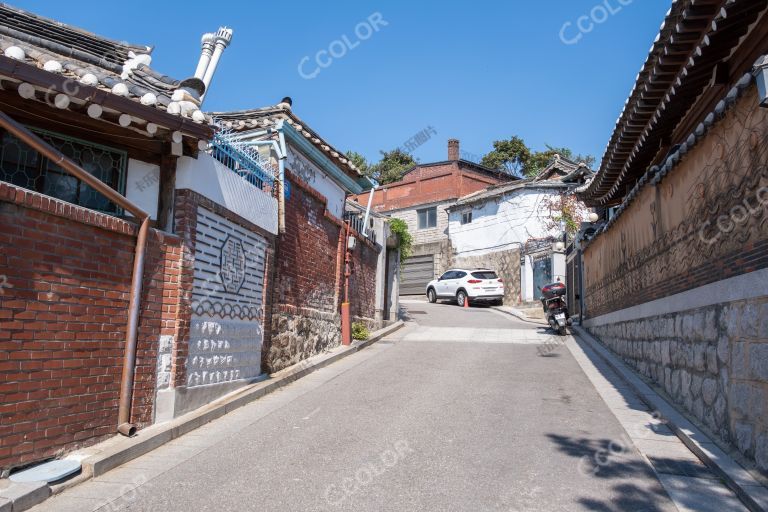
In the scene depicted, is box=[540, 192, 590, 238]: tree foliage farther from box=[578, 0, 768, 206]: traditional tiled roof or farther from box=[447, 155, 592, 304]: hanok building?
box=[578, 0, 768, 206]: traditional tiled roof

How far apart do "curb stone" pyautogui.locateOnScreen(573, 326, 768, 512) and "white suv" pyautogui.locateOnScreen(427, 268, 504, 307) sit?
16.9 m

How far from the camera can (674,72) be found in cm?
682

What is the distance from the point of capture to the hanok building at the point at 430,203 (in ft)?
113

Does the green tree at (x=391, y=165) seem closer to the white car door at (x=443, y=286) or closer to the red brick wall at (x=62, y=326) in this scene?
the white car door at (x=443, y=286)

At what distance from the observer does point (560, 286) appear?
16500 millimetres

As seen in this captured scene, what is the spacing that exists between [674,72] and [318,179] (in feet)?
24.2

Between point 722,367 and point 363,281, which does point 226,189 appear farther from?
point 363,281

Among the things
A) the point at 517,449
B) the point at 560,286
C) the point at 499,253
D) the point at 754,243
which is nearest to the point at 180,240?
the point at 517,449

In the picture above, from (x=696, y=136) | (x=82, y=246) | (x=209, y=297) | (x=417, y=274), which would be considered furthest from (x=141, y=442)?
(x=417, y=274)

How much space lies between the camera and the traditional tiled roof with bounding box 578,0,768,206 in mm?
5520

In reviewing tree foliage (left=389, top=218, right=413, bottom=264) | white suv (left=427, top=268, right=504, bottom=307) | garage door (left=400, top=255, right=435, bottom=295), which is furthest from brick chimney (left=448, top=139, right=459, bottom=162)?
tree foliage (left=389, top=218, right=413, bottom=264)

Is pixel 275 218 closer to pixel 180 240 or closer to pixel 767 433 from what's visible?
pixel 180 240

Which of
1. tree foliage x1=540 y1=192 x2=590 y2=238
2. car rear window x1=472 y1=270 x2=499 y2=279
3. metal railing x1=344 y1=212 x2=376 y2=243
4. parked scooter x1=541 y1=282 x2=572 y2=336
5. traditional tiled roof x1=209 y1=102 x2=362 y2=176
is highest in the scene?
tree foliage x1=540 y1=192 x2=590 y2=238

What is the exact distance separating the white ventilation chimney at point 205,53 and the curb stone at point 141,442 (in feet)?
15.6
